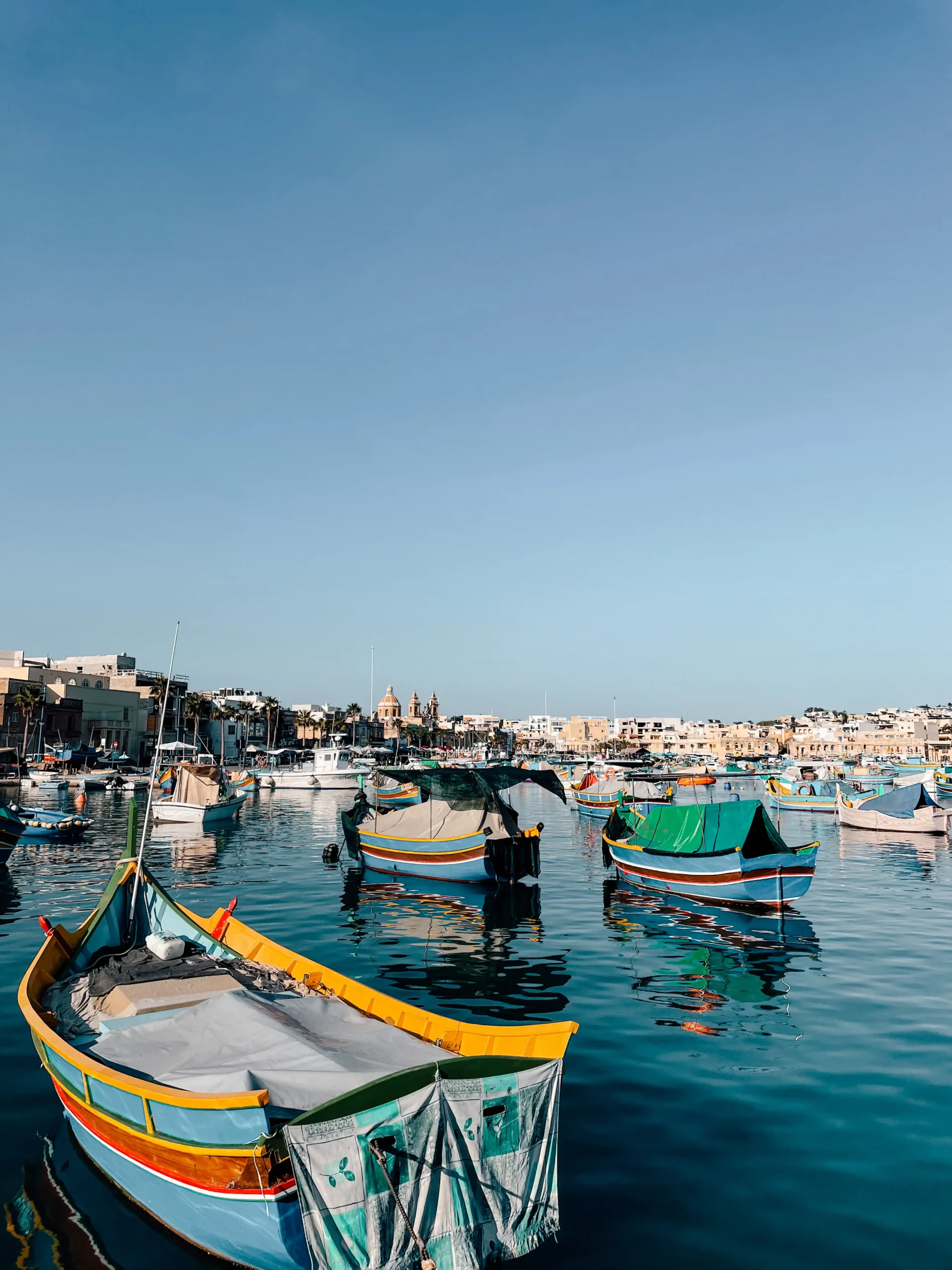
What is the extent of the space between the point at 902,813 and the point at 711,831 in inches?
1353

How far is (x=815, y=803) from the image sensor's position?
77000mm

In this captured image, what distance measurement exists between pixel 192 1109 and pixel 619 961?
1566 centimetres

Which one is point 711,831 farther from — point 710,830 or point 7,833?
point 7,833

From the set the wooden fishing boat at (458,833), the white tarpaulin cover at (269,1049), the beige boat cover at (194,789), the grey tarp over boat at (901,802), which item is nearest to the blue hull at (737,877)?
the wooden fishing boat at (458,833)

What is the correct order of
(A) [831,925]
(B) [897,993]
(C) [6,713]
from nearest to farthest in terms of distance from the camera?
(B) [897,993] → (A) [831,925] → (C) [6,713]

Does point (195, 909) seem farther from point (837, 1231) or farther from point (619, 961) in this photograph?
point (837, 1231)

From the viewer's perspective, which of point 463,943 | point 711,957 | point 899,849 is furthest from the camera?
point 899,849

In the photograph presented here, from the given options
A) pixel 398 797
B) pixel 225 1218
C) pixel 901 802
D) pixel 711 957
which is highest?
pixel 901 802

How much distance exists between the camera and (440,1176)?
7621 mm

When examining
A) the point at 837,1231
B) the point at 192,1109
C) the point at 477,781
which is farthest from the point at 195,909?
the point at 837,1231

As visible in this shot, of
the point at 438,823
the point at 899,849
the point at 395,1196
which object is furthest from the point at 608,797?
the point at 395,1196

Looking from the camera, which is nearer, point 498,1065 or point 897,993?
point 498,1065

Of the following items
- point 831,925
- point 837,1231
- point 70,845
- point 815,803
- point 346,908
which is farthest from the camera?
point 815,803

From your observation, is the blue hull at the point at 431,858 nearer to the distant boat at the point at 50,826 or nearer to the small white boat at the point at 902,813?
the distant boat at the point at 50,826
